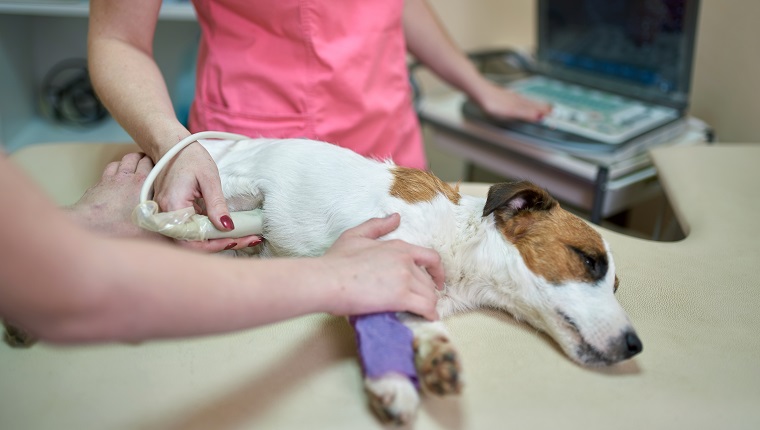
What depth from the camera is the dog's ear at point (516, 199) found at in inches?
34.0

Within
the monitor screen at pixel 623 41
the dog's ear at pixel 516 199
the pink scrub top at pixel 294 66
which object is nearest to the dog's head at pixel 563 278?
the dog's ear at pixel 516 199

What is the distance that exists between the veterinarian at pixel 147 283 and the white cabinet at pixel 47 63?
5.79 ft

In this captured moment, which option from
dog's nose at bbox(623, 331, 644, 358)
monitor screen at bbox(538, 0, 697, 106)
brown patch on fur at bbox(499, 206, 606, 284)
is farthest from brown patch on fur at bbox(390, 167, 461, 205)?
monitor screen at bbox(538, 0, 697, 106)

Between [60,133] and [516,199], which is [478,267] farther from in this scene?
[60,133]

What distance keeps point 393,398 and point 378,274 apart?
0.14 meters

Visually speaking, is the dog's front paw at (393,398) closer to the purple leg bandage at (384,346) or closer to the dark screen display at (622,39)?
the purple leg bandage at (384,346)

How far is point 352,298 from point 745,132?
1.57 meters

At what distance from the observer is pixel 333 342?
77 centimetres

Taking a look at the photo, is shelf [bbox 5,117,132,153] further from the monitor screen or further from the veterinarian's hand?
the veterinarian's hand

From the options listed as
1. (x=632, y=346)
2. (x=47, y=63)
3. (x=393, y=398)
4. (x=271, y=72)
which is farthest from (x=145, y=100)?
(x=47, y=63)

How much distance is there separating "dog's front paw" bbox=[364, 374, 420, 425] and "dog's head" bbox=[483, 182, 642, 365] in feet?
0.84

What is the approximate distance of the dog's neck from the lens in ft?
2.91

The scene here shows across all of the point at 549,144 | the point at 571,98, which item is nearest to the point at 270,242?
the point at 549,144

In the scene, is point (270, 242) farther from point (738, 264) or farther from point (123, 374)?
point (738, 264)
